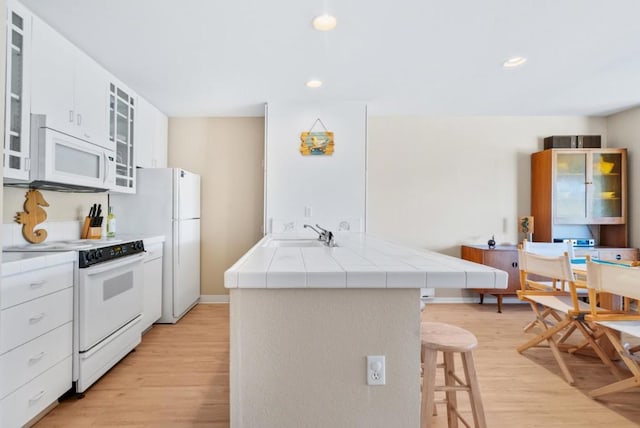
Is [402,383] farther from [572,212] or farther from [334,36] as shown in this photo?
[572,212]

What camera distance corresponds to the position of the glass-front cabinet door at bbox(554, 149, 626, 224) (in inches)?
145

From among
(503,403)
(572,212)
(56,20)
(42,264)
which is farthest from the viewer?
(572,212)

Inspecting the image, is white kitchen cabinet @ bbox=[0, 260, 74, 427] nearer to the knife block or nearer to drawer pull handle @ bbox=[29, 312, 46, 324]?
drawer pull handle @ bbox=[29, 312, 46, 324]

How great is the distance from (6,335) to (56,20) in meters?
1.90

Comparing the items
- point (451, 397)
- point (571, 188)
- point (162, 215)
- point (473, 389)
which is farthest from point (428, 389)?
point (571, 188)

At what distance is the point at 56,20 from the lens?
2.09 m

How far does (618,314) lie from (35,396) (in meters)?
3.39

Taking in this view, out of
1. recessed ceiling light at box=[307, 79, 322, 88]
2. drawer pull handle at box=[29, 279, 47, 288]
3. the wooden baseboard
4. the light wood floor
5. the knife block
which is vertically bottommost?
the light wood floor

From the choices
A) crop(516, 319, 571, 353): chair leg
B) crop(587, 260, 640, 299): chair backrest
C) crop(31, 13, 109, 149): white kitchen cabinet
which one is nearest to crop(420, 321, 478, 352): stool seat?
crop(587, 260, 640, 299): chair backrest

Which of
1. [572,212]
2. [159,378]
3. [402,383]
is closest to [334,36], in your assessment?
[402,383]

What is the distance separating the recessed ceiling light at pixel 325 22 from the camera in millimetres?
2068

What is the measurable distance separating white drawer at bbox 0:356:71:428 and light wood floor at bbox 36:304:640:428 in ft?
0.47

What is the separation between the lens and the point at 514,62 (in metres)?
2.67

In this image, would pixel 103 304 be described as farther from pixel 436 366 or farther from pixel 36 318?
pixel 436 366
